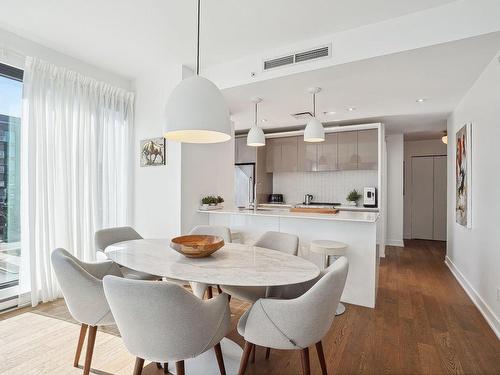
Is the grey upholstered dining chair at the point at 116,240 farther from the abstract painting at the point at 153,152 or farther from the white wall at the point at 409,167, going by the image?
the white wall at the point at 409,167

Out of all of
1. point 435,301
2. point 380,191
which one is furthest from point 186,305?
point 380,191

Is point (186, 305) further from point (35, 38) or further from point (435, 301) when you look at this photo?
point (35, 38)

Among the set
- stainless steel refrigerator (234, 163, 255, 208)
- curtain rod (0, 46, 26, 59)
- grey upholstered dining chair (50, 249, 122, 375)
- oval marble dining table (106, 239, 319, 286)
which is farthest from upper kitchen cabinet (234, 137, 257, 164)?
grey upholstered dining chair (50, 249, 122, 375)

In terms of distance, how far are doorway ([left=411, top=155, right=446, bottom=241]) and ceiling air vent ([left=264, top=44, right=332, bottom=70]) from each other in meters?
5.43

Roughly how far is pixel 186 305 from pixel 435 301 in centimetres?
301

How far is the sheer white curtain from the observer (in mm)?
2805

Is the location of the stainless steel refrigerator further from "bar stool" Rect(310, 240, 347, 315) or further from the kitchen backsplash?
"bar stool" Rect(310, 240, 347, 315)

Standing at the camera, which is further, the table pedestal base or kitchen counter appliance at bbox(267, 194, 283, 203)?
kitchen counter appliance at bbox(267, 194, 283, 203)

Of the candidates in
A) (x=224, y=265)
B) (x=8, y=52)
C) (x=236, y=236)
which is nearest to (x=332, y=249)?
(x=236, y=236)

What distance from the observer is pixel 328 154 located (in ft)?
18.4

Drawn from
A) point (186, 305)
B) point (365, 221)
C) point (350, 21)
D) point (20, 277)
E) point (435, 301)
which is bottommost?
point (435, 301)

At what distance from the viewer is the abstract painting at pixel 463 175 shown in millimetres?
3242

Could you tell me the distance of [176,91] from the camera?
1849 mm

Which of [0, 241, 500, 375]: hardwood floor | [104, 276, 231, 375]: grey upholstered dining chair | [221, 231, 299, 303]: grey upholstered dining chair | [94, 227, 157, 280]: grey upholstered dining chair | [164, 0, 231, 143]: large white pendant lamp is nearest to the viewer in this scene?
[104, 276, 231, 375]: grey upholstered dining chair
